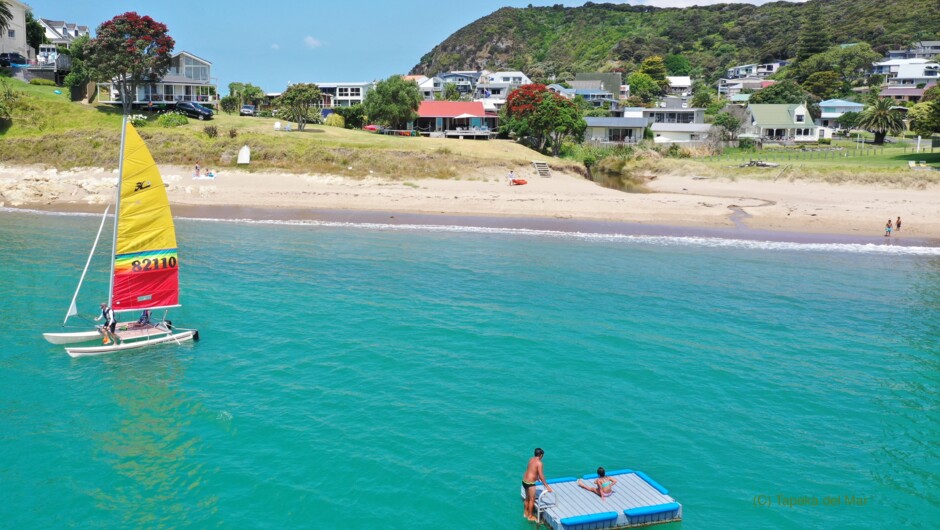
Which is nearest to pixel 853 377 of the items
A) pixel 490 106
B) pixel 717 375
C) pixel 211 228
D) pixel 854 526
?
pixel 717 375

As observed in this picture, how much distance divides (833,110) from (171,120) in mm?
99726

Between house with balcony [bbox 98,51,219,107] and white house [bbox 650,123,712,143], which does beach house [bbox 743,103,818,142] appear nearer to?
white house [bbox 650,123,712,143]

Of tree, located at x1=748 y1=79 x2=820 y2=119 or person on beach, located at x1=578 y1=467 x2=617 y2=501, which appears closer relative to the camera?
person on beach, located at x1=578 y1=467 x2=617 y2=501

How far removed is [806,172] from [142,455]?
A: 6646 centimetres

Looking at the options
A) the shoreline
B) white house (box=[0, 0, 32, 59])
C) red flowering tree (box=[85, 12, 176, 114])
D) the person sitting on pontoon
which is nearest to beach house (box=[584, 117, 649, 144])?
the shoreline

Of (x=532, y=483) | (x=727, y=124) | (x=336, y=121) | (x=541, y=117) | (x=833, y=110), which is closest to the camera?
(x=532, y=483)

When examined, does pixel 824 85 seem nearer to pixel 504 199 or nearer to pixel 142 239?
pixel 504 199

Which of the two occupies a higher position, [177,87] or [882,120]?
[177,87]

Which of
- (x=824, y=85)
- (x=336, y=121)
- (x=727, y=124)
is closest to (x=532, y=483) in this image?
(x=336, y=121)

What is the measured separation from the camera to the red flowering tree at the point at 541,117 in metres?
79.4

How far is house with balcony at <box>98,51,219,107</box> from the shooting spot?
79438mm

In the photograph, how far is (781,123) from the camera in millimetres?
103500

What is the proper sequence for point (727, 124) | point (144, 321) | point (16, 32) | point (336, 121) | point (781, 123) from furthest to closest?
point (781, 123), point (727, 124), point (16, 32), point (336, 121), point (144, 321)

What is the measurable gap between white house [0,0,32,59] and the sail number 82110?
269 ft
